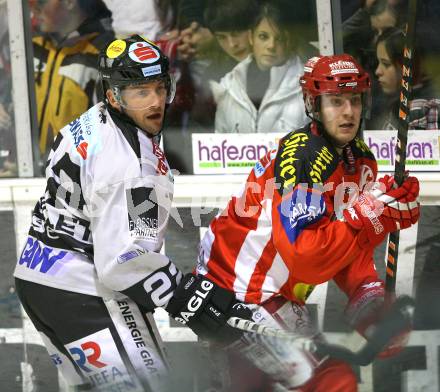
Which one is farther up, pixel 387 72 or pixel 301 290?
pixel 387 72

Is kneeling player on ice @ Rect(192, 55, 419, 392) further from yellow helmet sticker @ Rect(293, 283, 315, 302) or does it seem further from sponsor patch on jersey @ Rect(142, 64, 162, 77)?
sponsor patch on jersey @ Rect(142, 64, 162, 77)

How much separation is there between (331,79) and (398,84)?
1407 millimetres

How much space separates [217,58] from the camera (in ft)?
18.0

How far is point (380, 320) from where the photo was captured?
3.96m

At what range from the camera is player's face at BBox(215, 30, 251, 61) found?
542 cm

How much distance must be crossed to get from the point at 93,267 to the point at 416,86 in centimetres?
220

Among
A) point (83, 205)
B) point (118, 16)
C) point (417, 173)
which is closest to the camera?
point (83, 205)

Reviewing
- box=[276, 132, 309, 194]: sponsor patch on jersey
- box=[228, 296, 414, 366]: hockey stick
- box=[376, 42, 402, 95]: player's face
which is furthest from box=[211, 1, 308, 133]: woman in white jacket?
box=[228, 296, 414, 366]: hockey stick

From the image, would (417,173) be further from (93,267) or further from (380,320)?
(93,267)

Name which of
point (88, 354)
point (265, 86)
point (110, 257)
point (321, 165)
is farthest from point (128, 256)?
point (265, 86)

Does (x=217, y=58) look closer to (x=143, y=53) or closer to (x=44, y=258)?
(x=143, y=53)

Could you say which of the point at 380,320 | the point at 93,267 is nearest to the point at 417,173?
the point at 380,320

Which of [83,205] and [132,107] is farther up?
[132,107]

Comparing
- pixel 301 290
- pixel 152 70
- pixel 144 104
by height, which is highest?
pixel 152 70
